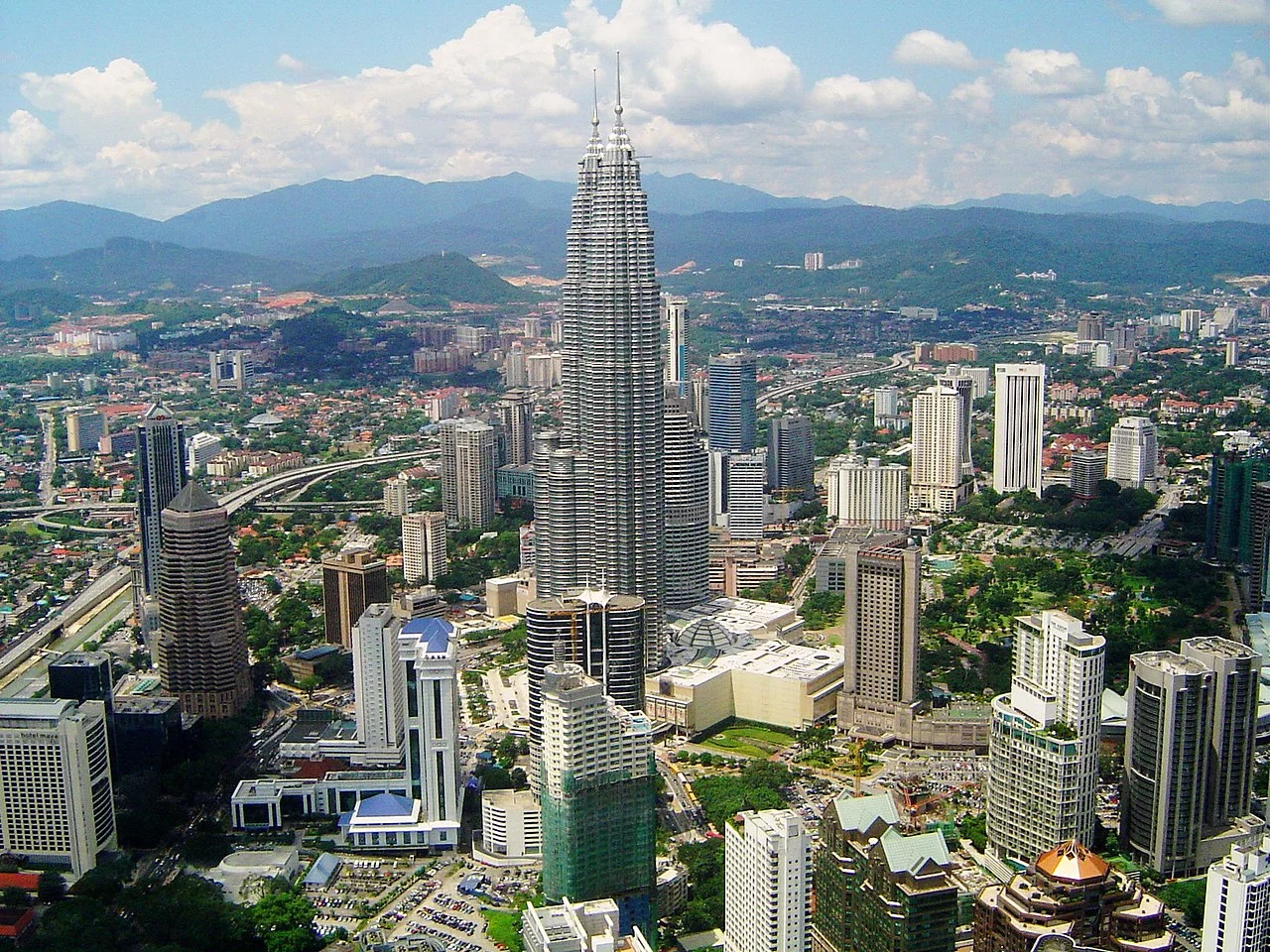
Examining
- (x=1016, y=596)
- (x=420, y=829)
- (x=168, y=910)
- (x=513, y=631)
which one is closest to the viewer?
(x=168, y=910)

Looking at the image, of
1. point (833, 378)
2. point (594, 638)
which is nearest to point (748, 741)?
point (594, 638)

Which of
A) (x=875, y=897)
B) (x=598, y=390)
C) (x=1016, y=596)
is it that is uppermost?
(x=598, y=390)

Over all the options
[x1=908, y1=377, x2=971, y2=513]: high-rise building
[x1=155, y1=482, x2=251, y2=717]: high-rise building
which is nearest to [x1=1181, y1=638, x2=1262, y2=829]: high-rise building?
[x1=155, y1=482, x2=251, y2=717]: high-rise building

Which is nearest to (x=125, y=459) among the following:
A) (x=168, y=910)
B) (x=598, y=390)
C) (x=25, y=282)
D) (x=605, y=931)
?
(x=25, y=282)

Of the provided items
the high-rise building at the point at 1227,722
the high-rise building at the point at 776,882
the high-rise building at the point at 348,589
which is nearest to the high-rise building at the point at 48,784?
the high-rise building at the point at 348,589

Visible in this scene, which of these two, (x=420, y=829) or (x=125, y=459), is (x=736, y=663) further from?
(x=125, y=459)

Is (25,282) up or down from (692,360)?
up

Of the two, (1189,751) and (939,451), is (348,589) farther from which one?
(939,451)
